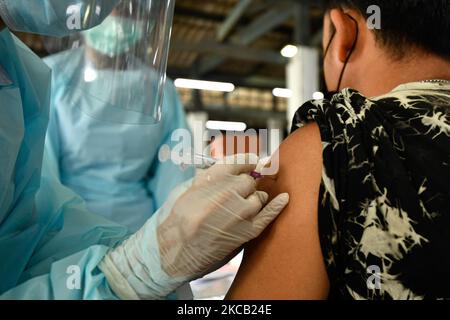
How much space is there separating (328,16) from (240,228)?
1.70 feet

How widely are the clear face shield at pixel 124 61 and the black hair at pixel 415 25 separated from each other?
0.47m

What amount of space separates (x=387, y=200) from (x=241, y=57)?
5.72 metres

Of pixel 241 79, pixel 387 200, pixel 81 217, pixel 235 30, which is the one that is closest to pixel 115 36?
pixel 81 217

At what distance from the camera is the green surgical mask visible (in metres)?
1.17

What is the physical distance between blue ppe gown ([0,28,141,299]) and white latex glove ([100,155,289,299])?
76 mm

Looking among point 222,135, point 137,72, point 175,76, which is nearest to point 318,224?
point 222,135

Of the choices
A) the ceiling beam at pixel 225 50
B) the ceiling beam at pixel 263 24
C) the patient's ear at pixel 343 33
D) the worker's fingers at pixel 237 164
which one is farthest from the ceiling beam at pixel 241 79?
the worker's fingers at pixel 237 164

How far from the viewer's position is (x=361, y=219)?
0.66 m

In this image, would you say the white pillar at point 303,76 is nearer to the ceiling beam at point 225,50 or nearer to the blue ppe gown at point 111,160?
the ceiling beam at point 225,50

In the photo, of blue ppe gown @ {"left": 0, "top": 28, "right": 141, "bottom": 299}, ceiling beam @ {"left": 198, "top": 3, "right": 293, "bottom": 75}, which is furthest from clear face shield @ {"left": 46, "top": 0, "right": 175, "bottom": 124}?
ceiling beam @ {"left": 198, "top": 3, "right": 293, "bottom": 75}

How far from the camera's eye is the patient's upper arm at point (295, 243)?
0.70 meters

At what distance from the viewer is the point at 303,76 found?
4465mm

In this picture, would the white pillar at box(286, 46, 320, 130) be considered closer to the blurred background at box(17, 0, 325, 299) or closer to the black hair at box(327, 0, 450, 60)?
the blurred background at box(17, 0, 325, 299)

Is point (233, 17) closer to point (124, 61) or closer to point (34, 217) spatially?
point (124, 61)
